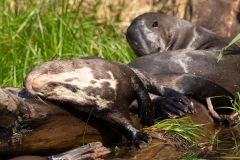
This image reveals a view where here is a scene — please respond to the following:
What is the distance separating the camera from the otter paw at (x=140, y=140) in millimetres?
3652

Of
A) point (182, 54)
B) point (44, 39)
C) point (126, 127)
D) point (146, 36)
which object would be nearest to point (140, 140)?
point (126, 127)

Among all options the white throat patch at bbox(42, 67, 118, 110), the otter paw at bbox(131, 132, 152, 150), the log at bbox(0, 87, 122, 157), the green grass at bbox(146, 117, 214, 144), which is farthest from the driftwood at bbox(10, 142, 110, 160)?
the green grass at bbox(146, 117, 214, 144)

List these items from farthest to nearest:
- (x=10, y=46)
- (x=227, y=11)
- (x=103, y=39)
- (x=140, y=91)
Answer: (x=227, y=11) → (x=103, y=39) → (x=10, y=46) → (x=140, y=91)

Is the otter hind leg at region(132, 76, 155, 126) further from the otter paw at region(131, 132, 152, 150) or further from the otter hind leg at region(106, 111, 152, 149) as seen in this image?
the otter paw at region(131, 132, 152, 150)

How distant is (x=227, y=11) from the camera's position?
696cm

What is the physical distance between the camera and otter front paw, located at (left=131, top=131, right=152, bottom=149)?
12.0 ft

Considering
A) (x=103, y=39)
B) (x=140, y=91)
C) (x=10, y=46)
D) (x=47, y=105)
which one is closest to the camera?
(x=47, y=105)

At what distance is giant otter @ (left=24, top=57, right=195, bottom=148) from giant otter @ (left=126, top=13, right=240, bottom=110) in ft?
2.44

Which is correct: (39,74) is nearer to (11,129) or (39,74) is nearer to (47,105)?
(47,105)

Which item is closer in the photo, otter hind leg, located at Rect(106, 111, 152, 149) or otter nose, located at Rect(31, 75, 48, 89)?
otter nose, located at Rect(31, 75, 48, 89)

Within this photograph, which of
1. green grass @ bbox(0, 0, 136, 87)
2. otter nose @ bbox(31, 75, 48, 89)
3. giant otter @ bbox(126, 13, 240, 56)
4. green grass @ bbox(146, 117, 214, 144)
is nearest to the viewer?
otter nose @ bbox(31, 75, 48, 89)

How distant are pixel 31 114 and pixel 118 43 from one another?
3.37 meters

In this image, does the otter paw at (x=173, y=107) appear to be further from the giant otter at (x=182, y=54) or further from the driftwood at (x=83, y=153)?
the driftwood at (x=83, y=153)

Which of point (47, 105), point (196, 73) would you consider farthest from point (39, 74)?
point (196, 73)
